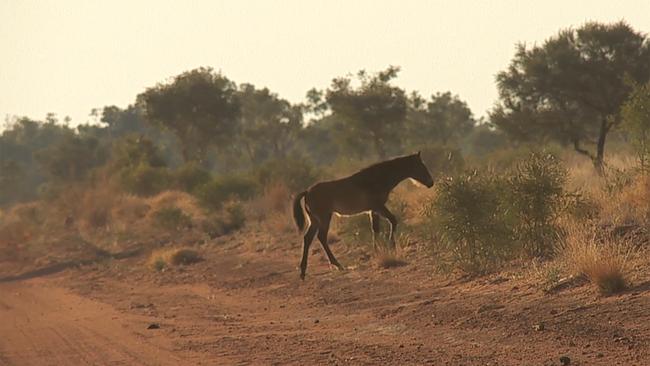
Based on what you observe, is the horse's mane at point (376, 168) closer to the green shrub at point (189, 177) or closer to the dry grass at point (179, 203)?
the dry grass at point (179, 203)

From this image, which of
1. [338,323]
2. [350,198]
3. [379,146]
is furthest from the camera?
[379,146]

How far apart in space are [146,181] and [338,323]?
35.5 metres

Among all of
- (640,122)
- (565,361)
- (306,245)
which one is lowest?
(565,361)

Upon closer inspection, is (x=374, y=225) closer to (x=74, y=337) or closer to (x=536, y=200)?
(x=536, y=200)

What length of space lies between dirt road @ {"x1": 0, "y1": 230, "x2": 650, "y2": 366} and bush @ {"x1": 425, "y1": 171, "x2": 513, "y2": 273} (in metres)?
0.53

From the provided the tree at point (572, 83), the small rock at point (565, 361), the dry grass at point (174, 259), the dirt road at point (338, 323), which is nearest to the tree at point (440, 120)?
the tree at point (572, 83)

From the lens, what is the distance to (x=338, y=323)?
1160cm

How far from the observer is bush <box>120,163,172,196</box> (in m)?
45.1

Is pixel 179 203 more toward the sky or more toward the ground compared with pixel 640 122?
more toward the ground

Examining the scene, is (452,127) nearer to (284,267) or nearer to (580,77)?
(580,77)

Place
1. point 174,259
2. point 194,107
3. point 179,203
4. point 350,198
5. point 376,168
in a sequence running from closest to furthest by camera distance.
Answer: point 350,198 < point 376,168 < point 174,259 < point 179,203 < point 194,107

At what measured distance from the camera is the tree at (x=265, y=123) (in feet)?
245

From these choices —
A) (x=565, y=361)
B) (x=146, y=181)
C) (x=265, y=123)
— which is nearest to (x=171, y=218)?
(x=146, y=181)

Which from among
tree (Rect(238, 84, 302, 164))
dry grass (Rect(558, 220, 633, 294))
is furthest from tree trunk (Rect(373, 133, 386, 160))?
dry grass (Rect(558, 220, 633, 294))
